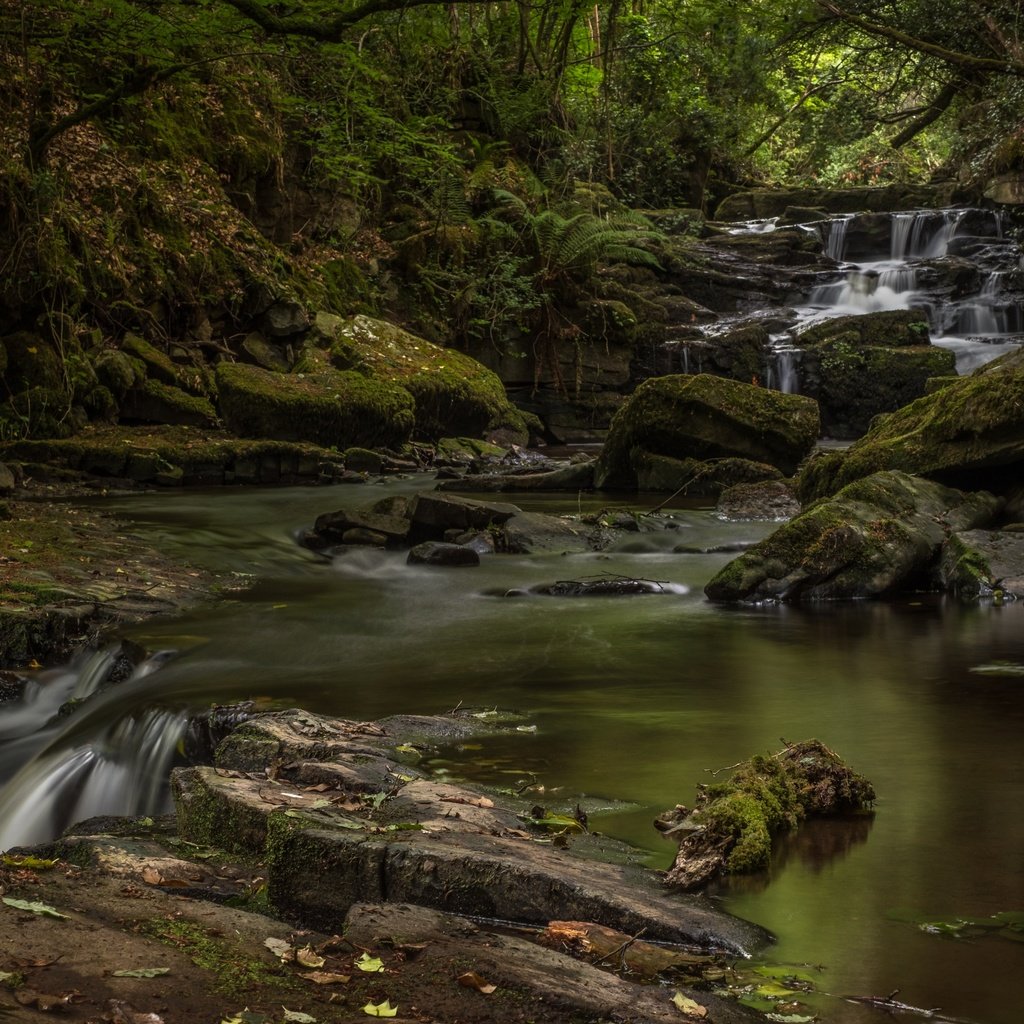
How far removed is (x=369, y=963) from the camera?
244cm

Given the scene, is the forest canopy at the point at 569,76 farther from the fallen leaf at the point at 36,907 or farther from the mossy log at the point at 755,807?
the fallen leaf at the point at 36,907

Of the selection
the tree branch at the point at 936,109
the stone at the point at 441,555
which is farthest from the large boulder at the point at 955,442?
the tree branch at the point at 936,109

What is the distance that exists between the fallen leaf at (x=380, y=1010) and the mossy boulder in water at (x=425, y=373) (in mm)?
14421

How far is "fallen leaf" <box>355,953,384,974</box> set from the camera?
7.93ft

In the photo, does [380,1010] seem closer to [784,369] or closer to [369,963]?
[369,963]

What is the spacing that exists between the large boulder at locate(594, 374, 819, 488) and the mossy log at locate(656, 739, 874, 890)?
920 centimetres

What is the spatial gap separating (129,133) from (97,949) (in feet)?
51.8

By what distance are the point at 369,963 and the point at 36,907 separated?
0.72 metres

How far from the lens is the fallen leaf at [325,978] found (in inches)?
92.7

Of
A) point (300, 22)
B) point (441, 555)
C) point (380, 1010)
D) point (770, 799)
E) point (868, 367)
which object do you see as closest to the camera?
point (380, 1010)

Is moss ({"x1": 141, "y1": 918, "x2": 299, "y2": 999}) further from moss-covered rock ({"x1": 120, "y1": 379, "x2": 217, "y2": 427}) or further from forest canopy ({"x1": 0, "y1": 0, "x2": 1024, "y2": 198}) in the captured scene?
moss-covered rock ({"x1": 120, "y1": 379, "x2": 217, "y2": 427})

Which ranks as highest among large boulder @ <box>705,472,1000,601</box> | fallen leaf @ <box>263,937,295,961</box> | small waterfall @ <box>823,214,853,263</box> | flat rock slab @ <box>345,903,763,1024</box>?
A: small waterfall @ <box>823,214,853,263</box>

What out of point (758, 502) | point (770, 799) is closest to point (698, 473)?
point (758, 502)

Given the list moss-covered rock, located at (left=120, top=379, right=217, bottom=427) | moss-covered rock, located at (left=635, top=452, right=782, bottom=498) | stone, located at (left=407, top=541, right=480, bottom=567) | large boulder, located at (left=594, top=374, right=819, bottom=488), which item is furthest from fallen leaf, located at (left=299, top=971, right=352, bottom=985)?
moss-covered rock, located at (left=120, top=379, right=217, bottom=427)
